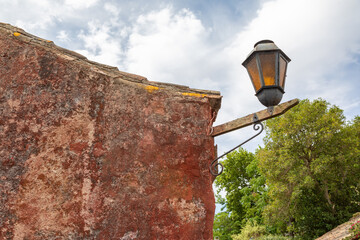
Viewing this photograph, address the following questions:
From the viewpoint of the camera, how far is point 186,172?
302cm

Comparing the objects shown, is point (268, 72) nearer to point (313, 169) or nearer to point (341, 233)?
point (341, 233)

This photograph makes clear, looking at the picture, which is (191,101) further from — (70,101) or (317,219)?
(317,219)

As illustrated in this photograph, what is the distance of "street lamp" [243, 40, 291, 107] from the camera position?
117 inches

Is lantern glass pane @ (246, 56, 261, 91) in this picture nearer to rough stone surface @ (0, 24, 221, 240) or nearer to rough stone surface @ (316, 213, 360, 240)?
rough stone surface @ (0, 24, 221, 240)

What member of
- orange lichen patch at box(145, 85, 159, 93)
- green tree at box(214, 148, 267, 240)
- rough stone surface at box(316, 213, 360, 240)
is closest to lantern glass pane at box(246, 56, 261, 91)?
orange lichen patch at box(145, 85, 159, 93)

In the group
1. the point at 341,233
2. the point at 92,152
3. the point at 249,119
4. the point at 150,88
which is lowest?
the point at 341,233

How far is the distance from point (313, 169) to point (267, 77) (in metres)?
15.8

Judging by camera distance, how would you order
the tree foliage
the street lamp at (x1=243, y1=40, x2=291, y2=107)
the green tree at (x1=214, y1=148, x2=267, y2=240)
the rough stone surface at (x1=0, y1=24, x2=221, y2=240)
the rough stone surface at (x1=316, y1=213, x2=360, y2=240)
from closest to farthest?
the rough stone surface at (x1=0, y1=24, x2=221, y2=240) → the street lamp at (x1=243, y1=40, x2=291, y2=107) → the rough stone surface at (x1=316, y1=213, x2=360, y2=240) → the tree foliage → the green tree at (x1=214, y1=148, x2=267, y2=240)

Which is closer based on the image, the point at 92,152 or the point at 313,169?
the point at 92,152

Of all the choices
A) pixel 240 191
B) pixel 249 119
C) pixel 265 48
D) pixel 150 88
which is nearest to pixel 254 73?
pixel 265 48

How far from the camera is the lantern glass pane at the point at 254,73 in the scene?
10.1ft

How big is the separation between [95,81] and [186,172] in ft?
4.44

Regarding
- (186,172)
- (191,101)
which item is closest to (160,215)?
(186,172)

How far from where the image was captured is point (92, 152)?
270 centimetres
